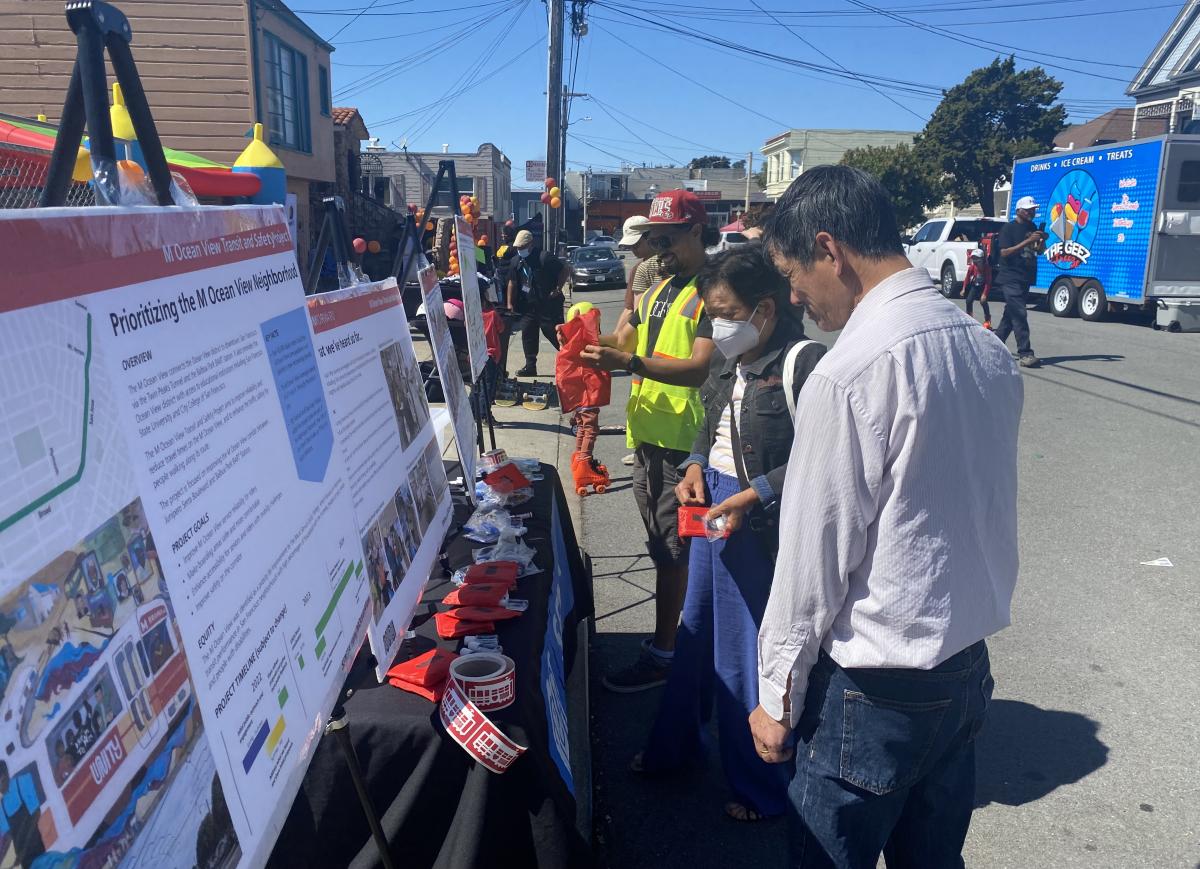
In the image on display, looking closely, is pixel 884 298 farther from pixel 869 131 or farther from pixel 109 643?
pixel 869 131

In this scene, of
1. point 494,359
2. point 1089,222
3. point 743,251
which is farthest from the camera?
point 1089,222

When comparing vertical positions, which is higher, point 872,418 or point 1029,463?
point 872,418

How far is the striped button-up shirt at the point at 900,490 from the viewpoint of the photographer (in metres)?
1.50

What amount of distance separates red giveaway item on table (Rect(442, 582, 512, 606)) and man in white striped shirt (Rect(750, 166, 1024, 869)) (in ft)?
2.85

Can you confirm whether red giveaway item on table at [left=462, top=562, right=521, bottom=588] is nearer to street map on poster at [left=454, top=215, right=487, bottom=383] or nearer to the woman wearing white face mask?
the woman wearing white face mask

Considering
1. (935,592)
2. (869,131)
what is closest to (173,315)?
(935,592)

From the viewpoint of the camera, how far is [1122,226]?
50.3 feet

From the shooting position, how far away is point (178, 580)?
1.00 metres

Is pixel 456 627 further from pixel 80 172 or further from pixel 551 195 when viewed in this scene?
pixel 551 195

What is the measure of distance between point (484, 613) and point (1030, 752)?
2261 mm

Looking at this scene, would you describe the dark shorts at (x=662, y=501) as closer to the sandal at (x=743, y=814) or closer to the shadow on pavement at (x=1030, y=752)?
the sandal at (x=743, y=814)

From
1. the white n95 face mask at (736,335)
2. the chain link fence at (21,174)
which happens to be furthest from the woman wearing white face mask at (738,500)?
the chain link fence at (21,174)

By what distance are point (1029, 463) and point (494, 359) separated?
4772mm

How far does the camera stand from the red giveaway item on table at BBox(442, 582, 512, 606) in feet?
7.66
